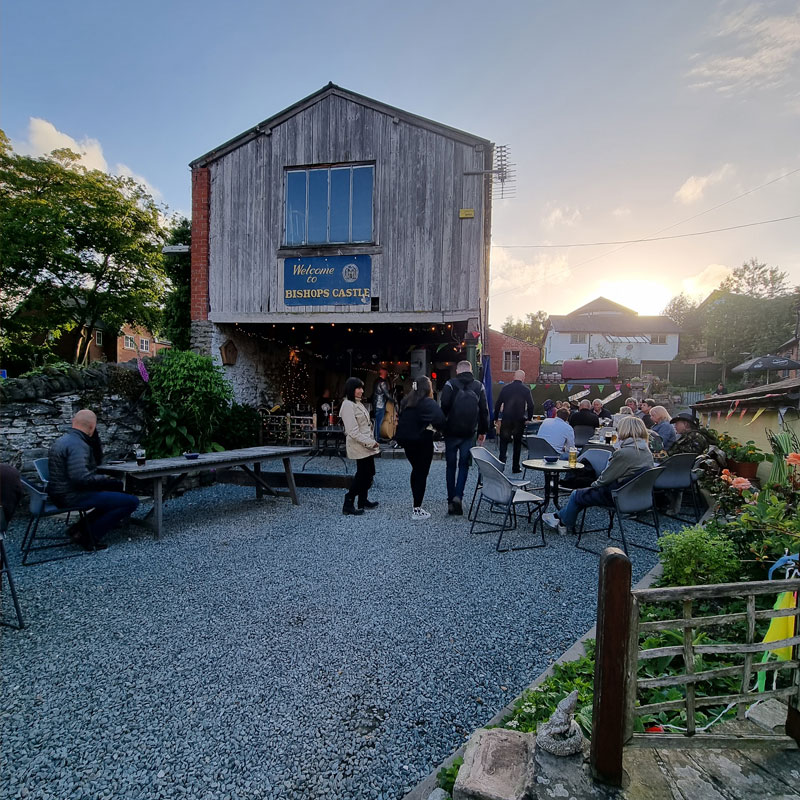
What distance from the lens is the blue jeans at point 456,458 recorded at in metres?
5.67

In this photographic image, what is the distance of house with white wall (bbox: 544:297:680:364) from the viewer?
126 feet

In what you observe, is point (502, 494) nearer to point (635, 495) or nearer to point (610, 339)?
point (635, 495)

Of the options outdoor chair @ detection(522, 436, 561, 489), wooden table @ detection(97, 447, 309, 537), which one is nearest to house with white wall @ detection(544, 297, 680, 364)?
outdoor chair @ detection(522, 436, 561, 489)

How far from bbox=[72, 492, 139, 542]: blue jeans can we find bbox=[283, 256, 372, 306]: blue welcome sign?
226 inches

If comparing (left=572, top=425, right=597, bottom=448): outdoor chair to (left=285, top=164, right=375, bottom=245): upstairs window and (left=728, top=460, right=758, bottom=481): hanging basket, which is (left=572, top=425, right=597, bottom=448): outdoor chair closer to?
(left=728, top=460, right=758, bottom=481): hanging basket

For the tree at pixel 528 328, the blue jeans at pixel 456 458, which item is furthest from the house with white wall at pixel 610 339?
the blue jeans at pixel 456 458

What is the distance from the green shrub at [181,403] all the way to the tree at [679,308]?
62.1 metres

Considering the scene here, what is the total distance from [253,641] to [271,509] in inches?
135

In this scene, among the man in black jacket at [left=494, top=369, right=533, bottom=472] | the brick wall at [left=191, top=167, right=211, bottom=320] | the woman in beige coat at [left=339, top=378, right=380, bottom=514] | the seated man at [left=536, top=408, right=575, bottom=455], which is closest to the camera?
the woman in beige coat at [left=339, top=378, right=380, bottom=514]

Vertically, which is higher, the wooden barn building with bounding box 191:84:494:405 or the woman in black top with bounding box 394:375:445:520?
the wooden barn building with bounding box 191:84:494:405

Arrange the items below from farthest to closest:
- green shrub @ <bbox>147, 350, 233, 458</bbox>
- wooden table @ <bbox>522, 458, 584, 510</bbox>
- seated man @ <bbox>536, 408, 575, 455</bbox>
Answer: green shrub @ <bbox>147, 350, 233, 458</bbox> < seated man @ <bbox>536, 408, 575, 455</bbox> < wooden table @ <bbox>522, 458, 584, 510</bbox>

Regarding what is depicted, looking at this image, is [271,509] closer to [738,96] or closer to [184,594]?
[184,594]

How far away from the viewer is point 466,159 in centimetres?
864

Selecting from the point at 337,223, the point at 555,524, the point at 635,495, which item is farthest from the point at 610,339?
the point at 635,495
